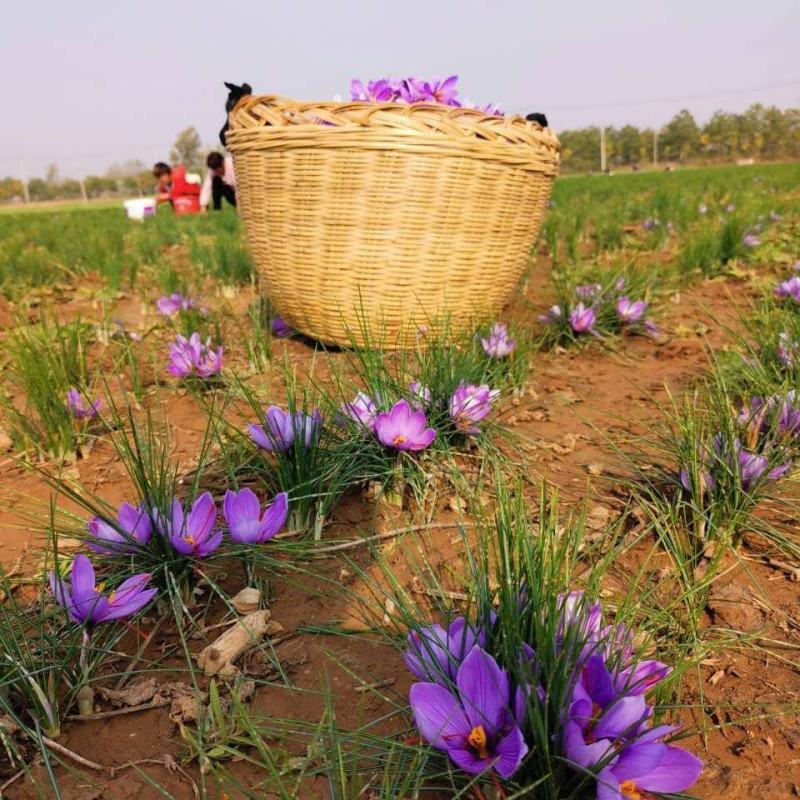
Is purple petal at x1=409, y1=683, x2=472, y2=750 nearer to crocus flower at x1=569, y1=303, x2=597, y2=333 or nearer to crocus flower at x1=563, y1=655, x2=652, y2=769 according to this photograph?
crocus flower at x1=563, y1=655, x2=652, y2=769

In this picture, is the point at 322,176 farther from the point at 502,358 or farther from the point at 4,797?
the point at 4,797

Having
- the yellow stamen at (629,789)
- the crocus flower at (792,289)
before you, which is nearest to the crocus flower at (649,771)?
the yellow stamen at (629,789)

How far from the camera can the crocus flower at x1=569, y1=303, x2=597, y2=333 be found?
2545mm

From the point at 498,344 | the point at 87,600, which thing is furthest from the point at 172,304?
the point at 87,600

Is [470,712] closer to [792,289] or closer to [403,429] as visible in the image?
[403,429]

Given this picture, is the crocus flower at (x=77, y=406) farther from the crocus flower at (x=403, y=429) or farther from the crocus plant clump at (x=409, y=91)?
the crocus plant clump at (x=409, y=91)

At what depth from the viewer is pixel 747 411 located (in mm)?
1489

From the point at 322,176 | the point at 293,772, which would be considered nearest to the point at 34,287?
the point at 322,176

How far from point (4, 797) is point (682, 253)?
378 cm

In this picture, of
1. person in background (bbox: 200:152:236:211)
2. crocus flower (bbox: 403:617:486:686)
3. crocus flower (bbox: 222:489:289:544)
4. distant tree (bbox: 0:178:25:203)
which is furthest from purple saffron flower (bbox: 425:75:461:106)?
distant tree (bbox: 0:178:25:203)

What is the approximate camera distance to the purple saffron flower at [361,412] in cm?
146

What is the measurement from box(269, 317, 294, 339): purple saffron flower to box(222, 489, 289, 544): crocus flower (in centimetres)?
173

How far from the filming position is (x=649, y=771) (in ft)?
2.24

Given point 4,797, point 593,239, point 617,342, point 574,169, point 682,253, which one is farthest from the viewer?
point 574,169
